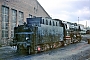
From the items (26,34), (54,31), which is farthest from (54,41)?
(26,34)

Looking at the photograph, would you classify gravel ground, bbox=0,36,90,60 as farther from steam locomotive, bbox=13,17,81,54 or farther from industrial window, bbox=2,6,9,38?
industrial window, bbox=2,6,9,38

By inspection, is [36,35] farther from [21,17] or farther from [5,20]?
[21,17]

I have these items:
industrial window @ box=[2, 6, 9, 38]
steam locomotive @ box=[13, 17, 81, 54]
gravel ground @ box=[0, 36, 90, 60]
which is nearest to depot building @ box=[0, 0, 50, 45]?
industrial window @ box=[2, 6, 9, 38]

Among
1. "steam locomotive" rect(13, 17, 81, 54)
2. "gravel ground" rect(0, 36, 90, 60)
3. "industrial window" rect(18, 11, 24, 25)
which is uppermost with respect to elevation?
"industrial window" rect(18, 11, 24, 25)

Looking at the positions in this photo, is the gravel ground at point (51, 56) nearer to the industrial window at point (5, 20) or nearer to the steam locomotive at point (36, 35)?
the steam locomotive at point (36, 35)

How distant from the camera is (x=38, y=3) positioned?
39.2m

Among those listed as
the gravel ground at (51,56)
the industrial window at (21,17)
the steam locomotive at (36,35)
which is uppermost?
the industrial window at (21,17)

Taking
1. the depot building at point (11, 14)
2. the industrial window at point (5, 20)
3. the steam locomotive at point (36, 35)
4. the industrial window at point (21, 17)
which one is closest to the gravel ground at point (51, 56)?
the steam locomotive at point (36, 35)

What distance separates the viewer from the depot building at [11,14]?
25237 mm

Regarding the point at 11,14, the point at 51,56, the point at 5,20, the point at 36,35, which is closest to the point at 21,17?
the point at 11,14

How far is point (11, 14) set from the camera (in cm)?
2783

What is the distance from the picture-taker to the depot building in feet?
82.8

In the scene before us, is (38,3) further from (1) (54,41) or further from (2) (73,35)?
(1) (54,41)

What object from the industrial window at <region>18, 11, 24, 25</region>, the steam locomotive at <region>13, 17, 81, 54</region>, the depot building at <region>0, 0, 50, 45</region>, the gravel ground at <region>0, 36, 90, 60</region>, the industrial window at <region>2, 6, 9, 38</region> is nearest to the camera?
the gravel ground at <region>0, 36, 90, 60</region>
